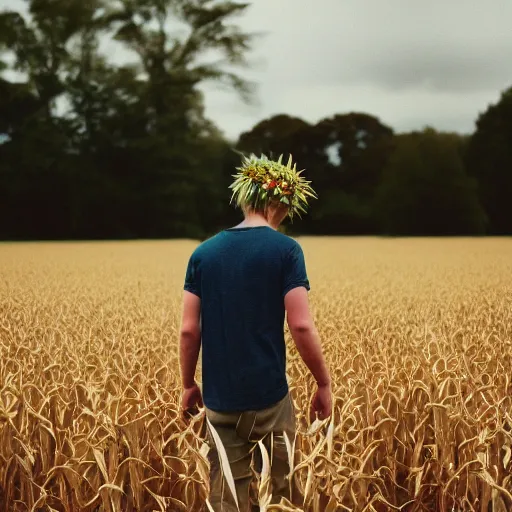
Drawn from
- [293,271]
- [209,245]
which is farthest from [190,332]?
[293,271]

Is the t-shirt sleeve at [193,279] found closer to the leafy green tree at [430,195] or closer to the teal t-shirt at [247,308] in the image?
the teal t-shirt at [247,308]

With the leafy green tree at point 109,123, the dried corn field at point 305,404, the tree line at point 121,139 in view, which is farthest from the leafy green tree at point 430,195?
the dried corn field at point 305,404

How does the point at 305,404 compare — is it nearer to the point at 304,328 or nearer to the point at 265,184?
the point at 304,328

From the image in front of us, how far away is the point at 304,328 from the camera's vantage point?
2.21 m

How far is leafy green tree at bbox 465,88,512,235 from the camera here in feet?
125

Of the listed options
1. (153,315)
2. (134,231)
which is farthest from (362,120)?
(153,315)

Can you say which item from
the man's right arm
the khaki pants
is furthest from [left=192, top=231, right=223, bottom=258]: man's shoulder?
the khaki pants

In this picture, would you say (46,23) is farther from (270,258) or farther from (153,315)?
(270,258)

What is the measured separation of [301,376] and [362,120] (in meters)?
42.7

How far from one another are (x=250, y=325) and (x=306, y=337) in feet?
0.61

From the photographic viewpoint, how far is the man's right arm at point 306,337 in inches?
85.7

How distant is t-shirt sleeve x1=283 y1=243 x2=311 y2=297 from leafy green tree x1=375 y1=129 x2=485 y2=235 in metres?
37.0

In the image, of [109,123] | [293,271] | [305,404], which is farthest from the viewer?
[109,123]

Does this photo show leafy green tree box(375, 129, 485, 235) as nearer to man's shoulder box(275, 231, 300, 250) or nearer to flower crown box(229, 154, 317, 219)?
flower crown box(229, 154, 317, 219)
